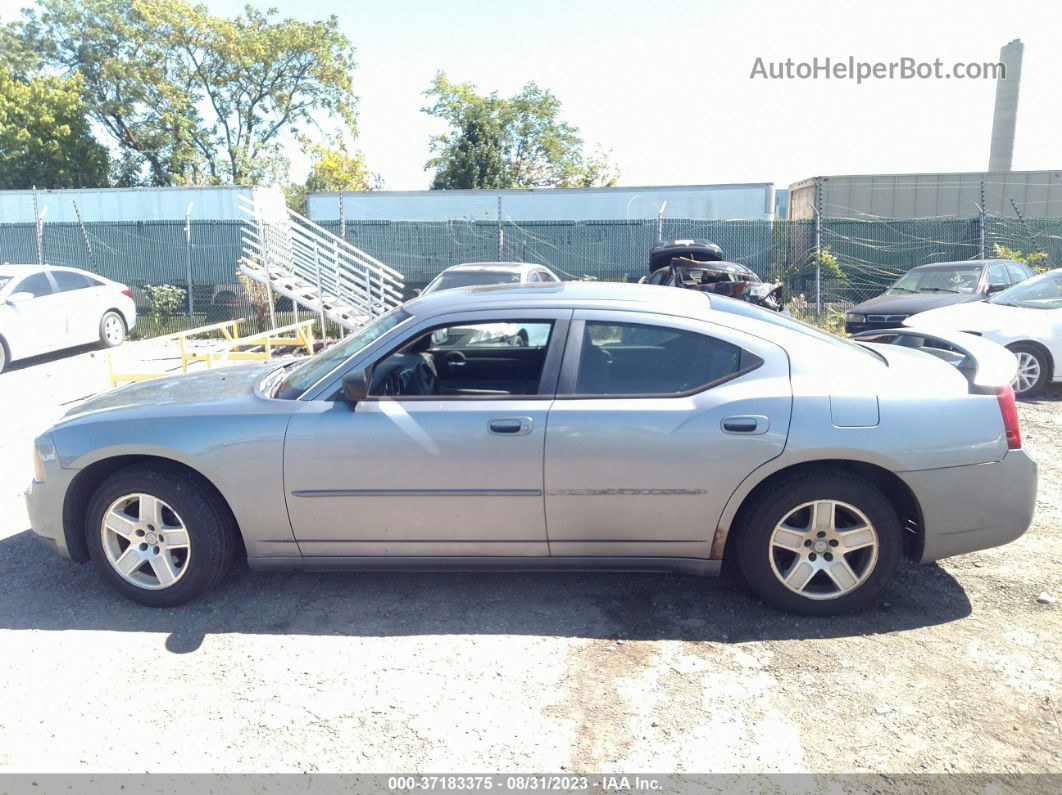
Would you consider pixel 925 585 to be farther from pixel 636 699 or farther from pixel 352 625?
pixel 352 625

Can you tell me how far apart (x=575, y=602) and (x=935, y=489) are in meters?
1.74

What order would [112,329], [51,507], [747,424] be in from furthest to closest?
[112,329]
[51,507]
[747,424]

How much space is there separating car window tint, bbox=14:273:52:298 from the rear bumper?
1228cm

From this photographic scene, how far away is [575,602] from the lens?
4.04 metres

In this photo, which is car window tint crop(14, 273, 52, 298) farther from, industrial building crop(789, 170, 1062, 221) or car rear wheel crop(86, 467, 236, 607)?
industrial building crop(789, 170, 1062, 221)

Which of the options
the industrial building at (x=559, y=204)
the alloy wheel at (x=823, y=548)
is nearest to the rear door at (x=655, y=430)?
the alloy wheel at (x=823, y=548)

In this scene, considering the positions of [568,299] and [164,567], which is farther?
[568,299]

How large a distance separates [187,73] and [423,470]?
38.5 metres

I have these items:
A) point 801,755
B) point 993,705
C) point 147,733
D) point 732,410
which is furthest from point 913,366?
point 147,733

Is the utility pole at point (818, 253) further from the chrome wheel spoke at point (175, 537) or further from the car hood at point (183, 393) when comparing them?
the chrome wheel spoke at point (175, 537)

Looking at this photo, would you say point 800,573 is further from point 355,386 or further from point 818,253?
point 818,253

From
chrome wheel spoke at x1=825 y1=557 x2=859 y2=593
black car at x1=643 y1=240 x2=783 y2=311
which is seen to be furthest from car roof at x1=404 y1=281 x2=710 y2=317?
black car at x1=643 y1=240 x2=783 y2=311

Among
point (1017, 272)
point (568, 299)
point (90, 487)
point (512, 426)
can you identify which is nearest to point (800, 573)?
point (512, 426)

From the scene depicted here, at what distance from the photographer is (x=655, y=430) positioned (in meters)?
3.65
